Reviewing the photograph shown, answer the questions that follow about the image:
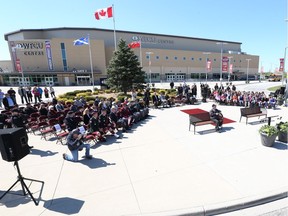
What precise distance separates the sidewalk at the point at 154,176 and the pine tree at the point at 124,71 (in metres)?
13.8

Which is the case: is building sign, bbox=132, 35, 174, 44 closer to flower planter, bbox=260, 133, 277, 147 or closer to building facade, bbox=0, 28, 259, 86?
building facade, bbox=0, 28, 259, 86

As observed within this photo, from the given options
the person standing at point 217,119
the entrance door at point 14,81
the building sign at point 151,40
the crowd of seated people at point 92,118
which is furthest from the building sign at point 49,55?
the person standing at point 217,119

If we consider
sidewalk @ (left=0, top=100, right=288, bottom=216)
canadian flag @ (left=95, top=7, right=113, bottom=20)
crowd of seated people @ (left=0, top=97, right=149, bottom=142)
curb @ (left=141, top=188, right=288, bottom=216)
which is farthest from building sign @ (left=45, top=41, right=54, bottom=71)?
curb @ (left=141, top=188, right=288, bottom=216)

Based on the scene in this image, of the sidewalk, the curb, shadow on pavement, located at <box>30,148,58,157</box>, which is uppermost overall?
shadow on pavement, located at <box>30,148,58,157</box>

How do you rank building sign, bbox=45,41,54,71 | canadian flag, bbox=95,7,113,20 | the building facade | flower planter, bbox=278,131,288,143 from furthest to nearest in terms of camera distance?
1. building sign, bbox=45,41,54,71
2. the building facade
3. canadian flag, bbox=95,7,113,20
4. flower planter, bbox=278,131,288,143

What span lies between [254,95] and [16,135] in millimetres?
17015

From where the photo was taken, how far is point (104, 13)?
1978cm

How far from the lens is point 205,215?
3.87 metres

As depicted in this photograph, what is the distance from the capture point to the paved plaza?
4031 mm

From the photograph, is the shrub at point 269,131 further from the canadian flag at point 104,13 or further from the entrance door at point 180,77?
the entrance door at point 180,77

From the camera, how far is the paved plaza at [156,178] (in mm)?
4031

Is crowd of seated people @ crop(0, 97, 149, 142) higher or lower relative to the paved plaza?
higher

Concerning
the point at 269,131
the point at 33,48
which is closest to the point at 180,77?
the point at 33,48

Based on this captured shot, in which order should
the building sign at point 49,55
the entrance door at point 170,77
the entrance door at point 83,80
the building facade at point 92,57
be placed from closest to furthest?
the building facade at point 92,57 < the building sign at point 49,55 < the entrance door at point 83,80 < the entrance door at point 170,77
